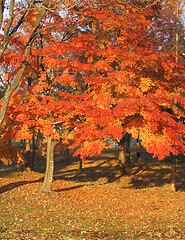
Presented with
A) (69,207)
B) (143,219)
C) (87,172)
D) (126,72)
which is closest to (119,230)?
(143,219)

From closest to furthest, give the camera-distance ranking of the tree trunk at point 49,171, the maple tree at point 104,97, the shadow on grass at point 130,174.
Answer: the maple tree at point 104,97 → the tree trunk at point 49,171 → the shadow on grass at point 130,174

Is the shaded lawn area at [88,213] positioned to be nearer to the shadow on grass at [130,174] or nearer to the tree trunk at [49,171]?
the tree trunk at [49,171]

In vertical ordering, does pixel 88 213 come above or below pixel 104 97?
below

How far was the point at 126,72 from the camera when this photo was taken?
15.2 meters

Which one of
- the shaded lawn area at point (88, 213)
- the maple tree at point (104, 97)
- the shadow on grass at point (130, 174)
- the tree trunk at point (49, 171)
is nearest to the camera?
the shaded lawn area at point (88, 213)

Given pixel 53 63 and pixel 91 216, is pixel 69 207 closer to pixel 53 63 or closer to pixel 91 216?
pixel 91 216

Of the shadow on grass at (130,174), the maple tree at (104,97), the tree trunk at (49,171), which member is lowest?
the shadow on grass at (130,174)

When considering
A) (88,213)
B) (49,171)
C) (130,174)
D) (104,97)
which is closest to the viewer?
(88,213)

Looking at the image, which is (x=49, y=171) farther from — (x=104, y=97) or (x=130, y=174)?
(x=130, y=174)

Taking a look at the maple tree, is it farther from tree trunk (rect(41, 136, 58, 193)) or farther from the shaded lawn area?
the shaded lawn area

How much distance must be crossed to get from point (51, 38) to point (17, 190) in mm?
9555

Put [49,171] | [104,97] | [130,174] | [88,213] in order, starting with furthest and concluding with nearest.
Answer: [130,174], [49,171], [104,97], [88,213]

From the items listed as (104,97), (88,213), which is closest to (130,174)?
(88,213)

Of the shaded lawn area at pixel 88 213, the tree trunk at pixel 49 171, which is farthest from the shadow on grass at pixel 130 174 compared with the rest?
the tree trunk at pixel 49 171
